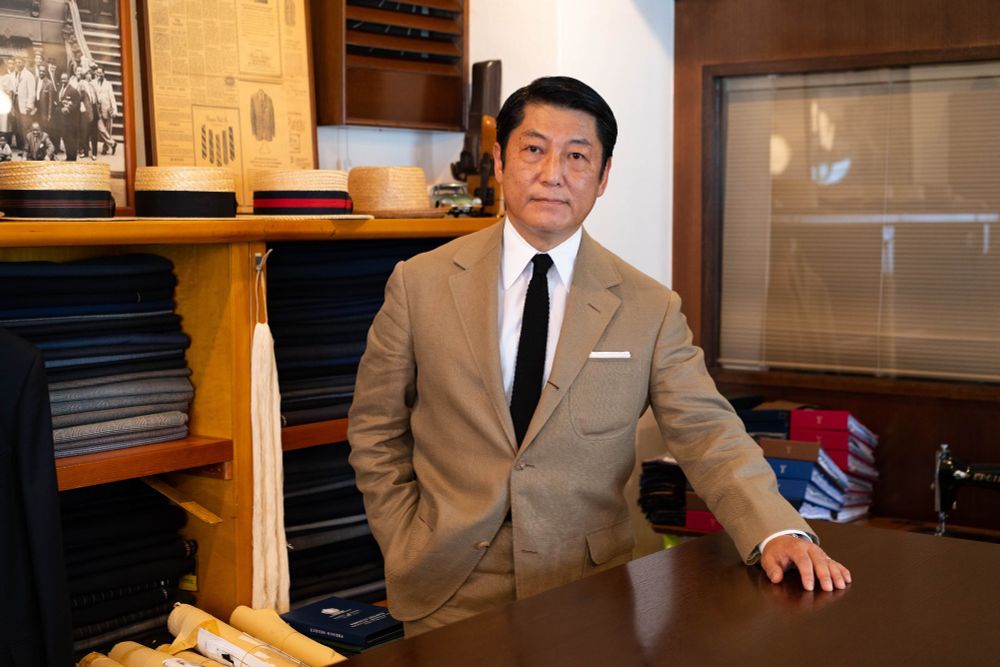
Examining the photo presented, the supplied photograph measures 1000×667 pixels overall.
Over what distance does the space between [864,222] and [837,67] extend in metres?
0.47

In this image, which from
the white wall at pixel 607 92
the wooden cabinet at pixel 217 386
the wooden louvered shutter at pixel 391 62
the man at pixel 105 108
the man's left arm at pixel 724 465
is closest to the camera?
the man's left arm at pixel 724 465

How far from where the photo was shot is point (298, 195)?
2.78 meters

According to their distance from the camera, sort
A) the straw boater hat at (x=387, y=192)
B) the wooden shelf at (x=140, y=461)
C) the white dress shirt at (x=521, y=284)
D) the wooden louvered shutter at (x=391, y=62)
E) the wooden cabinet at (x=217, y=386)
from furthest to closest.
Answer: the wooden louvered shutter at (x=391, y=62) < the straw boater hat at (x=387, y=192) < the wooden cabinet at (x=217, y=386) < the wooden shelf at (x=140, y=461) < the white dress shirt at (x=521, y=284)

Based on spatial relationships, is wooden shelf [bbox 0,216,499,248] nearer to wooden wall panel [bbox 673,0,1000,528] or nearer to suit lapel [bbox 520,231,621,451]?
suit lapel [bbox 520,231,621,451]

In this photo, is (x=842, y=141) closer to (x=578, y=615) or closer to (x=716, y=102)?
(x=716, y=102)

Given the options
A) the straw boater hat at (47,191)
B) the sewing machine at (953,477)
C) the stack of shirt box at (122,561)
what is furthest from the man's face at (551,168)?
the sewing machine at (953,477)

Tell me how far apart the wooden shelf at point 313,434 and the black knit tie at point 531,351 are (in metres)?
0.78

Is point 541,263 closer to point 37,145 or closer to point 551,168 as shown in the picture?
point 551,168

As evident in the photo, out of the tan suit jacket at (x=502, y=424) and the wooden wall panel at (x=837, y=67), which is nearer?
the tan suit jacket at (x=502, y=424)

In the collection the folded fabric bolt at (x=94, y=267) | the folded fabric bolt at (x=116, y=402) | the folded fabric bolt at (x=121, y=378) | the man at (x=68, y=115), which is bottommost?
the folded fabric bolt at (x=116, y=402)

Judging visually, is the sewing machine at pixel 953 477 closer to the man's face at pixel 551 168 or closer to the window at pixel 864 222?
the window at pixel 864 222

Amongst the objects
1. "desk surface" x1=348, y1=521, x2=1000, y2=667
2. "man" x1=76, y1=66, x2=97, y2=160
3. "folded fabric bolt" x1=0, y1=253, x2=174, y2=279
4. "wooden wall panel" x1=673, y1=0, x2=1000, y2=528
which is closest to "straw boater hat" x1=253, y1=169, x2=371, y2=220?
"folded fabric bolt" x1=0, y1=253, x2=174, y2=279

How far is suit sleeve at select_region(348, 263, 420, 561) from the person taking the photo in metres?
2.31

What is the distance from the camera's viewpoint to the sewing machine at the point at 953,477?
298cm
